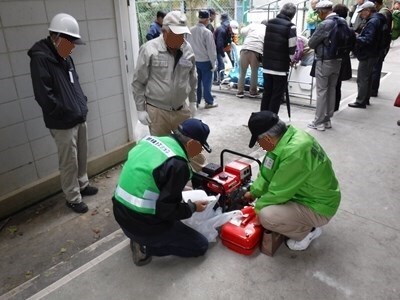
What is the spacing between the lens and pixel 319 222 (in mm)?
2844

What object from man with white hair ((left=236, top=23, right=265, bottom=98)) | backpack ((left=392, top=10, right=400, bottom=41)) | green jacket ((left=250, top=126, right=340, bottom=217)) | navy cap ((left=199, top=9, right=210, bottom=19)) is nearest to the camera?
green jacket ((left=250, top=126, right=340, bottom=217))

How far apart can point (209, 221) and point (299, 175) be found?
0.88 meters

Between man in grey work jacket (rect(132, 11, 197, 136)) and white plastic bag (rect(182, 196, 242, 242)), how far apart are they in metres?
1.27

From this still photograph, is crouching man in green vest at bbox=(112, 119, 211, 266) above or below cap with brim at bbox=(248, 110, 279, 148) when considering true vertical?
below

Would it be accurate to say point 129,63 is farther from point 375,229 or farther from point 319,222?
point 375,229

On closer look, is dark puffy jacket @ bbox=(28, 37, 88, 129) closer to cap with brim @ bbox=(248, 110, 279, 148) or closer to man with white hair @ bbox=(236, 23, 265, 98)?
cap with brim @ bbox=(248, 110, 279, 148)

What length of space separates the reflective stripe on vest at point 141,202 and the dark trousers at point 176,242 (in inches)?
11.2

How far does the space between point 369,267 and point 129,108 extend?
11.0ft

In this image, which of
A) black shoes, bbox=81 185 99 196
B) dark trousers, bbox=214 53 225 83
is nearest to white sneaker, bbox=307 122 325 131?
dark trousers, bbox=214 53 225 83

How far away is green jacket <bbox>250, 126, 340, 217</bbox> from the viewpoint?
8.55ft

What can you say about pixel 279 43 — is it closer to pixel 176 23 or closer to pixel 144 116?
pixel 176 23

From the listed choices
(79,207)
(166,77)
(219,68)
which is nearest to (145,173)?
(166,77)

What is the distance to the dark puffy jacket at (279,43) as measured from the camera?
5.27 m

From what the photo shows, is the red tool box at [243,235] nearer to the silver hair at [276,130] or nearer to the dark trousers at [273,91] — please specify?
the silver hair at [276,130]
